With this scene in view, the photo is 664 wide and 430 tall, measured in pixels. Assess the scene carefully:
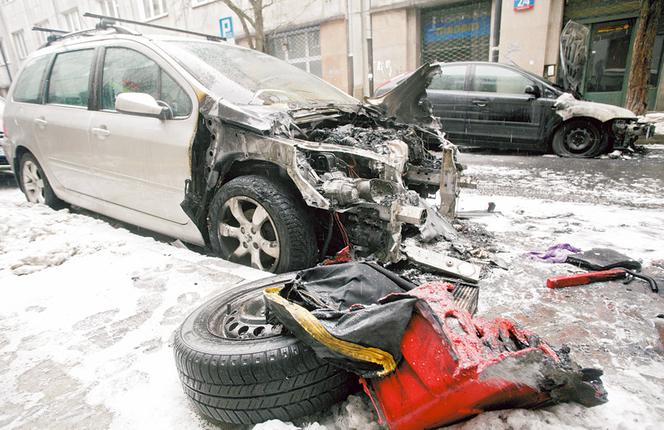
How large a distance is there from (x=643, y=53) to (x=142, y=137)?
981 cm

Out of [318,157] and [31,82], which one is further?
[31,82]

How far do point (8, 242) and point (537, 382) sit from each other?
4.19 meters

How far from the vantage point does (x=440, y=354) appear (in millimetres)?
1225

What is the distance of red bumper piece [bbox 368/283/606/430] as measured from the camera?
1.17m

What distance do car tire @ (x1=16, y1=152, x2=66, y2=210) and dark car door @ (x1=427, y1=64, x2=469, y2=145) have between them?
6317 mm

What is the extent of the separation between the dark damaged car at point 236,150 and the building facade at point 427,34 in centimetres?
684

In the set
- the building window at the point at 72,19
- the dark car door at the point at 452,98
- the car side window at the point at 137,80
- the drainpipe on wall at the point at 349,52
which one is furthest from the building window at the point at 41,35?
the car side window at the point at 137,80

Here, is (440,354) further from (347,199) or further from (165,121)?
(165,121)

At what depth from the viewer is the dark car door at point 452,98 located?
7.41 metres

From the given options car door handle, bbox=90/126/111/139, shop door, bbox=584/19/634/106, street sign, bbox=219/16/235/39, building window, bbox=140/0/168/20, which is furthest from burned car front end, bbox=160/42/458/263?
building window, bbox=140/0/168/20

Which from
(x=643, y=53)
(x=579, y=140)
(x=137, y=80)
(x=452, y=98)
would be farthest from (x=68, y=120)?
(x=643, y=53)

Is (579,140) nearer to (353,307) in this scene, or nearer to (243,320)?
(353,307)

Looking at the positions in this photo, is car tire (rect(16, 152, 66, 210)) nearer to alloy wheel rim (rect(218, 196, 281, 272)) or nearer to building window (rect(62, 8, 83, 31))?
alloy wheel rim (rect(218, 196, 281, 272))

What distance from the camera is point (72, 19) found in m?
22.6
